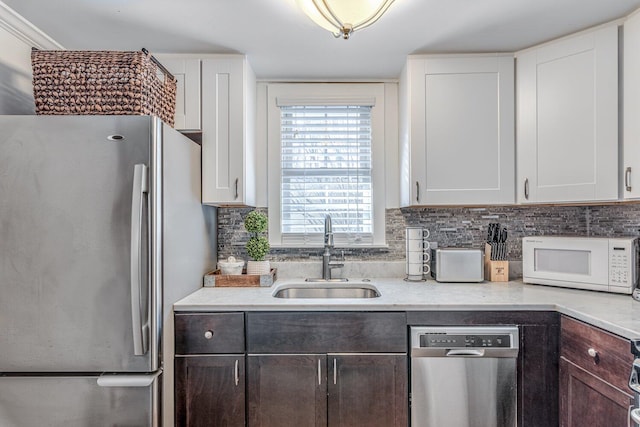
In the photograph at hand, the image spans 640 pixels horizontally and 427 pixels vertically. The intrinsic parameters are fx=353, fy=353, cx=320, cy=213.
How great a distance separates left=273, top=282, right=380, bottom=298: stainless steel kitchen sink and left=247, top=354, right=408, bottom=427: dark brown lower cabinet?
0.57m

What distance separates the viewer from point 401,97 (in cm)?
229

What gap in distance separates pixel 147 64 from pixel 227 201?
0.78 meters

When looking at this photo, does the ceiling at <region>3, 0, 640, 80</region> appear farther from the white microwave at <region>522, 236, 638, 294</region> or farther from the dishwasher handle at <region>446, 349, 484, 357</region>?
the dishwasher handle at <region>446, 349, 484, 357</region>

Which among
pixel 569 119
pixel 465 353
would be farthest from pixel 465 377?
pixel 569 119

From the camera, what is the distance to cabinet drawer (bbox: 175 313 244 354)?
5.47 ft

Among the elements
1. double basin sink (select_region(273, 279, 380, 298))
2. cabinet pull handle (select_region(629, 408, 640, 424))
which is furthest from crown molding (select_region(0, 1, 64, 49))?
cabinet pull handle (select_region(629, 408, 640, 424))

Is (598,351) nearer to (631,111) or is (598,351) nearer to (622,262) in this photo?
(622,262)

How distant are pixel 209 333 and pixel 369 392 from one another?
0.80m

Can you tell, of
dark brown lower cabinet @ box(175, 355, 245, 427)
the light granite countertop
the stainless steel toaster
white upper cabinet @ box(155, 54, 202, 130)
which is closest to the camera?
the light granite countertop

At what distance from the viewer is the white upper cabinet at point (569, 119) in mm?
1736

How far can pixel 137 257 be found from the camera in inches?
57.1

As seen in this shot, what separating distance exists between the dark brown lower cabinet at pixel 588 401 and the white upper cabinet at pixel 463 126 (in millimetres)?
928

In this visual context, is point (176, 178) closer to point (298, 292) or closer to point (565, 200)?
point (298, 292)

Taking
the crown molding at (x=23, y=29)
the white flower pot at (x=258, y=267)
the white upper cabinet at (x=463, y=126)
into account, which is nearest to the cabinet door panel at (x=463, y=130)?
the white upper cabinet at (x=463, y=126)
